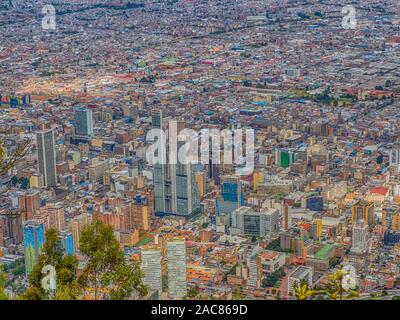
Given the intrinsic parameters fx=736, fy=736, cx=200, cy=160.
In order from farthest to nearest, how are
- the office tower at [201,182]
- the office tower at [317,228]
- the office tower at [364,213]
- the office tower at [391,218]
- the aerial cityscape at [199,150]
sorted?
the office tower at [201,182] → the office tower at [364,213] → the office tower at [391,218] → the office tower at [317,228] → the aerial cityscape at [199,150]

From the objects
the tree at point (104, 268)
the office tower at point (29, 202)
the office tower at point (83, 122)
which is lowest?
the office tower at point (29, 202)

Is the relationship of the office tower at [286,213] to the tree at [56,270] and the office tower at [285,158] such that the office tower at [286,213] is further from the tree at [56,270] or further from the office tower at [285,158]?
the tree at [56,270]

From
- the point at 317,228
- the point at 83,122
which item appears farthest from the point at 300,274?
the point at 83,122

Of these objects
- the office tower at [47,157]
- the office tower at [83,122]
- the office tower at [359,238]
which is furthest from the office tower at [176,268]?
the office tower at [83,122]

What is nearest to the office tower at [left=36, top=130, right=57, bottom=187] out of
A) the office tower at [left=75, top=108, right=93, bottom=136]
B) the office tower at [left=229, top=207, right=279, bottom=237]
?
the office tower at [left=75, top=108, right=93, bottom=136]

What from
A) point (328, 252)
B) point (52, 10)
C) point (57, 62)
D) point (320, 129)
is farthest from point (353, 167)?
point (52, 10)

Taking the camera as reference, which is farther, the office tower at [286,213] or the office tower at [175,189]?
the office tower at [175,189]

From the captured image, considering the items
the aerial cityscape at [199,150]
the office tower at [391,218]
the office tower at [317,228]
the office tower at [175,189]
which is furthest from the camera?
the office tower at [175,189]

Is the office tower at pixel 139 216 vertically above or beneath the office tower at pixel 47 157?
beneath

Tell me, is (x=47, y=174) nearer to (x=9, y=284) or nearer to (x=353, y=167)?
(x=353, y=167)
